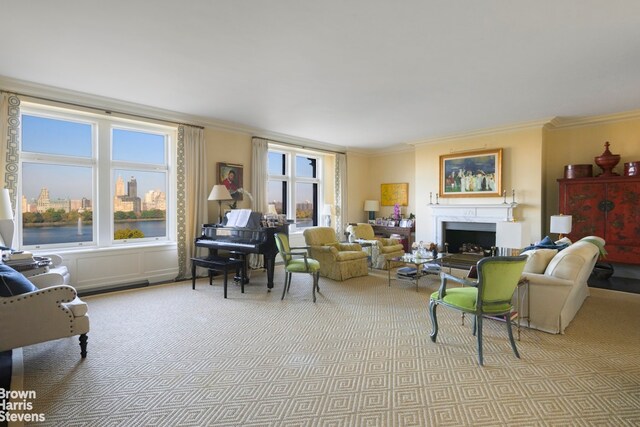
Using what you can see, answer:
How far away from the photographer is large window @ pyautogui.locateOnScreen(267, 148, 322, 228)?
25.7 ft

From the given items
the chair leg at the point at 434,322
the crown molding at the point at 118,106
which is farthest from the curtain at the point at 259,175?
the chair leg at the point at 434,322

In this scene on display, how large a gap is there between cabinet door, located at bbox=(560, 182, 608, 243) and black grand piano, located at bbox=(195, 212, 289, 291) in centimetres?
524

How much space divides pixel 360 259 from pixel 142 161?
14.2 feet

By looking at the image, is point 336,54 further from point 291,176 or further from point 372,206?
point 372,206

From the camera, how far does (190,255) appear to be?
5.96m

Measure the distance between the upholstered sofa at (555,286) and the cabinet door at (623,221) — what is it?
2765 mm

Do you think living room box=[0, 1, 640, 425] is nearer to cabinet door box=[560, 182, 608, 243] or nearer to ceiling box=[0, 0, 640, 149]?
ceiling box=[0, 0, 640, 149]

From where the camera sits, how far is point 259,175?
6969 millimetres

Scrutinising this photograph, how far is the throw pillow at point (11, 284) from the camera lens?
101 inches

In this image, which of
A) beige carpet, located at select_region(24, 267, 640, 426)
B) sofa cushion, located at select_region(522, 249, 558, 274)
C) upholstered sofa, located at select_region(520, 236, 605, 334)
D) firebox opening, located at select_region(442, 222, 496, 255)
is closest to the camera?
beige carpet, located at select_region(24, 267, 640, 426)

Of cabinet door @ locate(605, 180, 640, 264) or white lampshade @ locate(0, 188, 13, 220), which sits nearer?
white lampshade @ locate(0, 188, 13, 220)

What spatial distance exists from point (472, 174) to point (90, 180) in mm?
7358

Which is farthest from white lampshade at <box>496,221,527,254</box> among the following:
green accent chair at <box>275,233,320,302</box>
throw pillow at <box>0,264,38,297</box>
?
throw pillow at <box>0,264,38,297</box>

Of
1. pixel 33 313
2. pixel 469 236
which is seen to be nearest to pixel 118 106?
pixel 33 313
